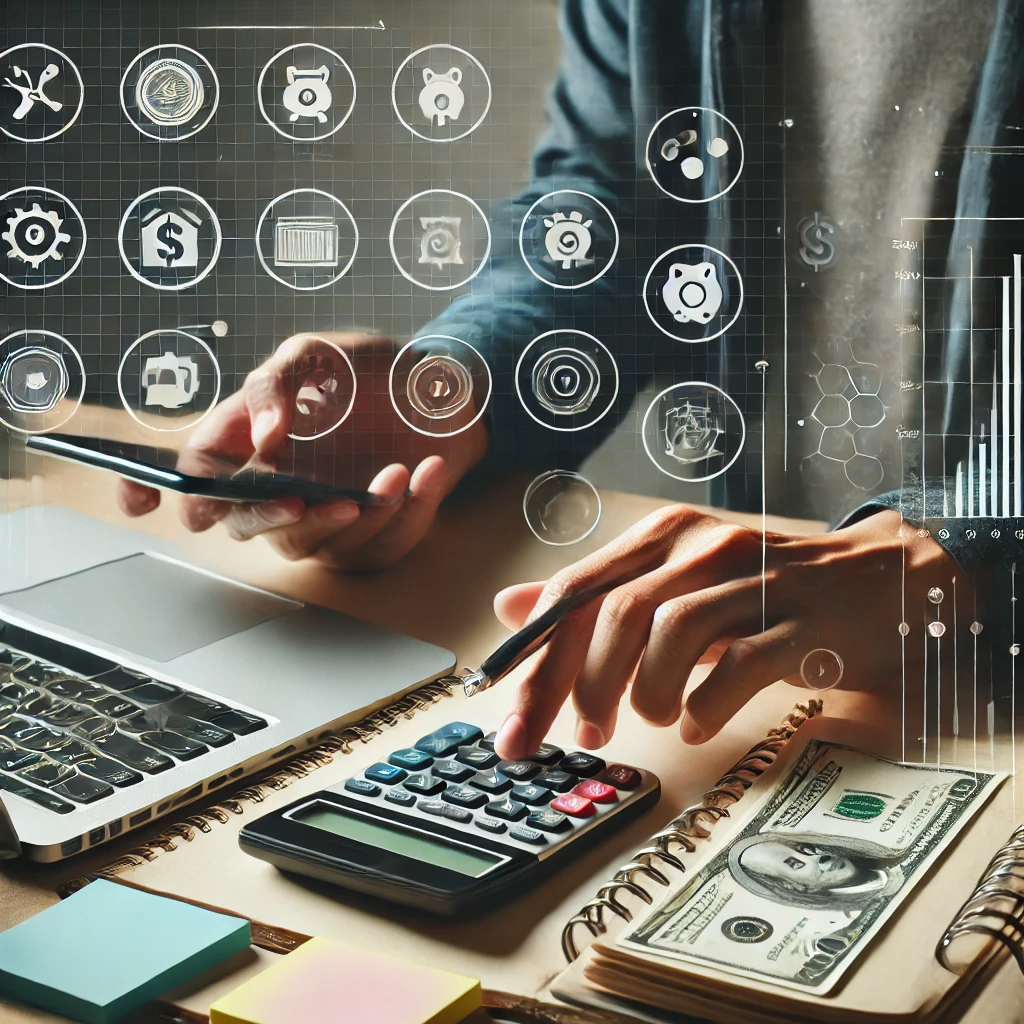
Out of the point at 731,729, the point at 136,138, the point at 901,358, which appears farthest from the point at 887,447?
the point at 136,138

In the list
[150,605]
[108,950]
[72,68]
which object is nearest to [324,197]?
[72,68]

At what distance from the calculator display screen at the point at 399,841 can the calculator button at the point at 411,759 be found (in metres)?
0.04

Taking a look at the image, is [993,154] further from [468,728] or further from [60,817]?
[60,817]

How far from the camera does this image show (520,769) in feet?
1.61

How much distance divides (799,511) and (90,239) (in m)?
0.38

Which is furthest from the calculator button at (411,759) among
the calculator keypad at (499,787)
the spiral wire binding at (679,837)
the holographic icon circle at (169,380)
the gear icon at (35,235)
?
the gear icon at (35,235)

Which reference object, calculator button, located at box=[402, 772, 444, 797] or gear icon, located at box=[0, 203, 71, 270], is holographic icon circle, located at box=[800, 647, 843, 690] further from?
gear icon, located at box=[0, 203, 71, 270]

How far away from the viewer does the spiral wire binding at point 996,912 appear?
376 millimetres

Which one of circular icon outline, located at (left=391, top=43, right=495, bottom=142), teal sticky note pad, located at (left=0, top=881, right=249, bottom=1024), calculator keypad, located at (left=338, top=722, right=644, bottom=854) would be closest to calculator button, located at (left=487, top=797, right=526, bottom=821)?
calculator keypad, located at (left=338, top=722, right=644, bottom=854)

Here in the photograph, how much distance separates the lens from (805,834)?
0.45 m

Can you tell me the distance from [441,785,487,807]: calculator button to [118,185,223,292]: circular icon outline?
11.2 inches

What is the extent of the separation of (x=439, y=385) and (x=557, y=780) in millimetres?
210

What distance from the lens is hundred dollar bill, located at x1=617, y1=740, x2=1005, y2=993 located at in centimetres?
38

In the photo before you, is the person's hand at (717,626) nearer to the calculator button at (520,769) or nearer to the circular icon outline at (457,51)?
the calculator button at (520,769)
